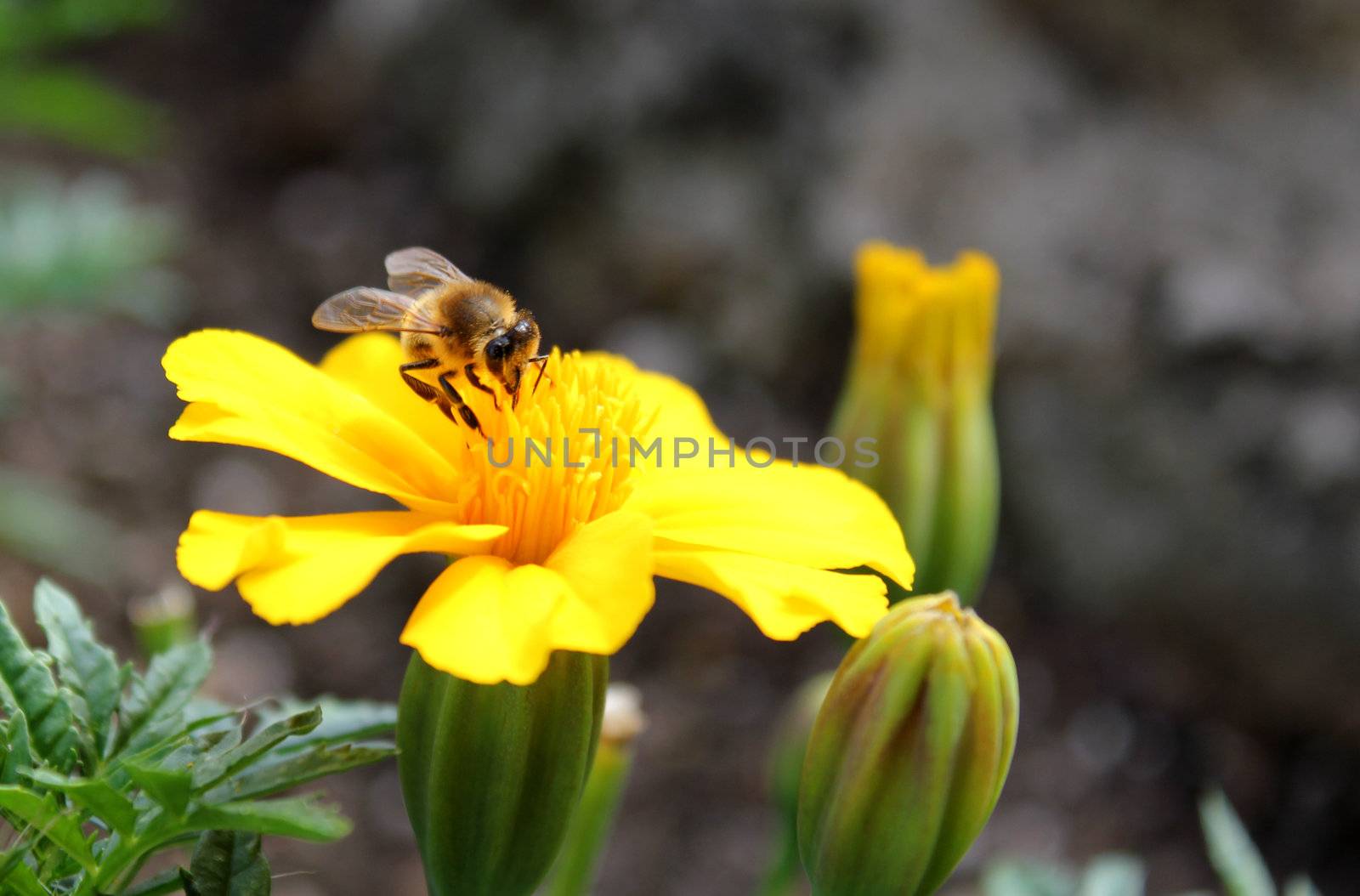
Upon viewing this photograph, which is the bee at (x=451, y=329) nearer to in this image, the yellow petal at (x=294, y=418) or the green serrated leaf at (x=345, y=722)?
the yellow petal at (x=294, y=418)

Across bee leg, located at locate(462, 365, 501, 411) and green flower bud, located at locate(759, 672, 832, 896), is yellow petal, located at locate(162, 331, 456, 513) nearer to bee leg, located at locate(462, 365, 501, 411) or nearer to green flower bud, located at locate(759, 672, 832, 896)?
bee leg, located at locate(462, 365, 501, 411)

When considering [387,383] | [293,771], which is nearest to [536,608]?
[293,771]

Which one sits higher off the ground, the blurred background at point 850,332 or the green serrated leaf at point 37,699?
the green serrated leaf at point 37,699

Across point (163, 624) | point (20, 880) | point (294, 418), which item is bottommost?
point (163, 624)

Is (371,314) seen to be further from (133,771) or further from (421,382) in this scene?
(133,771)

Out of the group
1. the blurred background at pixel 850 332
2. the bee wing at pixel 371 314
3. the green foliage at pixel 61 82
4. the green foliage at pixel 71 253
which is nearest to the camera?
the bee wing at pixel 371 314

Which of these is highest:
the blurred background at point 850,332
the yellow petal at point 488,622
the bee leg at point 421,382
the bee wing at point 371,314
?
the bee wing at point 371,314

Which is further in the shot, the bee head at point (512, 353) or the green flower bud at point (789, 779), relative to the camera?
the green flower bud at point (789, 779)

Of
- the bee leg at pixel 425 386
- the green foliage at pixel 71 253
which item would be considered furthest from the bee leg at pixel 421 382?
the green foliage at pixel 71 253
